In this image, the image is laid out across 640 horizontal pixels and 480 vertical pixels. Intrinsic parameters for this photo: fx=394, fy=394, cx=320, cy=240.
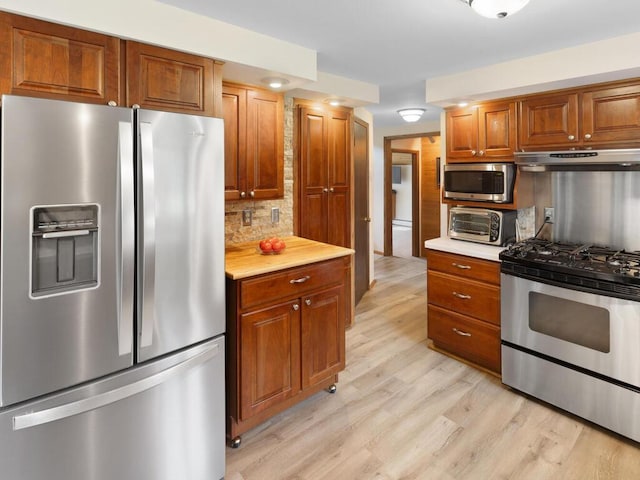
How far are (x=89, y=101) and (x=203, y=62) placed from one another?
A: 2.22ft

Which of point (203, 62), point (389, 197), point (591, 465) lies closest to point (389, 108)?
point (389, 197)

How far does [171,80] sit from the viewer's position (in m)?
2.09

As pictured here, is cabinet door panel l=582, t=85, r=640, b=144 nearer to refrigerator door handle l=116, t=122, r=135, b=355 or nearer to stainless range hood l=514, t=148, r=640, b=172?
stainless range hood l=514, t=148, r=640, b=172

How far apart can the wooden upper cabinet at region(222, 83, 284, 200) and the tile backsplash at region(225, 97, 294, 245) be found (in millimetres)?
199

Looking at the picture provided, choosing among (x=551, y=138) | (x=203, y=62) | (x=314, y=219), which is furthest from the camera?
(x=314, y=219)

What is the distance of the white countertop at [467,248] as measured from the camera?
3.00 metres

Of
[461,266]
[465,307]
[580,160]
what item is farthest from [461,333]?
[580,160]

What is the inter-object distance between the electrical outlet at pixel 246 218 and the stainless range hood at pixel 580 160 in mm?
2129

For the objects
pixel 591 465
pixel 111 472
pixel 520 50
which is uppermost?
pixel 520 50

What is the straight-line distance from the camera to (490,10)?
1.77 metres

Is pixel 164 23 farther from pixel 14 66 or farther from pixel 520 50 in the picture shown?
pixel 520 50

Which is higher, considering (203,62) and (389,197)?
(203,62)

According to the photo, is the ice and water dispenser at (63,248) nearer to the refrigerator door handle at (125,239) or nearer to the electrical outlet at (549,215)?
the refrigerator door handle at (125,239)

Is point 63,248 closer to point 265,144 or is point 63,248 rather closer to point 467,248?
point 265,144
